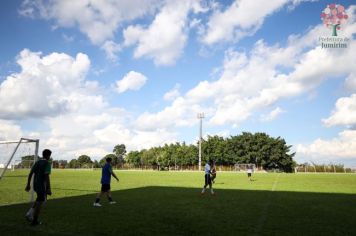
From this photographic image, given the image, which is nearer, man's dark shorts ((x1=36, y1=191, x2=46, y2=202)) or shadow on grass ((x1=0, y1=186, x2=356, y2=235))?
shadow on grass ((x1=0, y1=186, x2=356, y2=235))

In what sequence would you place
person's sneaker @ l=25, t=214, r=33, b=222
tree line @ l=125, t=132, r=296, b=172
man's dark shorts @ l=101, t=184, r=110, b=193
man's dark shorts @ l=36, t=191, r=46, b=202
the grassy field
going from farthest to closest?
tree line @ l=125, t=132, r=296, b=172 < man's dark shorts @ l=101, t=184, r=110, b=193 < person's sneaker @ l=25, t=214, r=33, b=222 < man's dark shorts @ l=36, t=191, r=46, b=202 < the grassy field

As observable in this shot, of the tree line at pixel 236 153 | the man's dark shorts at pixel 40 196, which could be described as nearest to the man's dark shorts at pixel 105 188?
the man's dark shorts at pixel 40 196

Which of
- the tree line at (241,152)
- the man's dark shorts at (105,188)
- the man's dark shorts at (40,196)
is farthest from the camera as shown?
the tree line at (241,152)

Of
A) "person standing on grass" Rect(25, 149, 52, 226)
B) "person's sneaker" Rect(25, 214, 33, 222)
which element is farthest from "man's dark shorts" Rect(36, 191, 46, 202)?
"person's sneaker" Rect(25, 214, 33, 222)

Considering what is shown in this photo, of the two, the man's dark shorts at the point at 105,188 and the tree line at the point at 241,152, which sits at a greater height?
the tree line at the point at 241,152

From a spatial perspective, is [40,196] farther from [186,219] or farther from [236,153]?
[236,153]

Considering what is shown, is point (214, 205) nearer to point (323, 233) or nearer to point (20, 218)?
point (323, 233)

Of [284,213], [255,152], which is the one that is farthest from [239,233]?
[255,152]

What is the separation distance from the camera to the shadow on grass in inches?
371

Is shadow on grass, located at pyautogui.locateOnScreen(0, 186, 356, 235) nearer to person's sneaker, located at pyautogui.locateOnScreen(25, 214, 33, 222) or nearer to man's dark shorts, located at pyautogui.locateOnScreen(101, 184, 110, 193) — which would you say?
person's sneaker, located at pyautogui.locateOnScreen(25, 214, 33, 222)

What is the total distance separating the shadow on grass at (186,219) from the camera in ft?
30.9

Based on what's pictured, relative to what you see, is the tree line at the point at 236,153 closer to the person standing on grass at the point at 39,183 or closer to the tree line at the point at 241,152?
the tree line at the point at 241,152

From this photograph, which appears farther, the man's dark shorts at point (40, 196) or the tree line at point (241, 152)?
the tree line at point (241, 152)

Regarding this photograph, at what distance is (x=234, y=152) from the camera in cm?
10575
